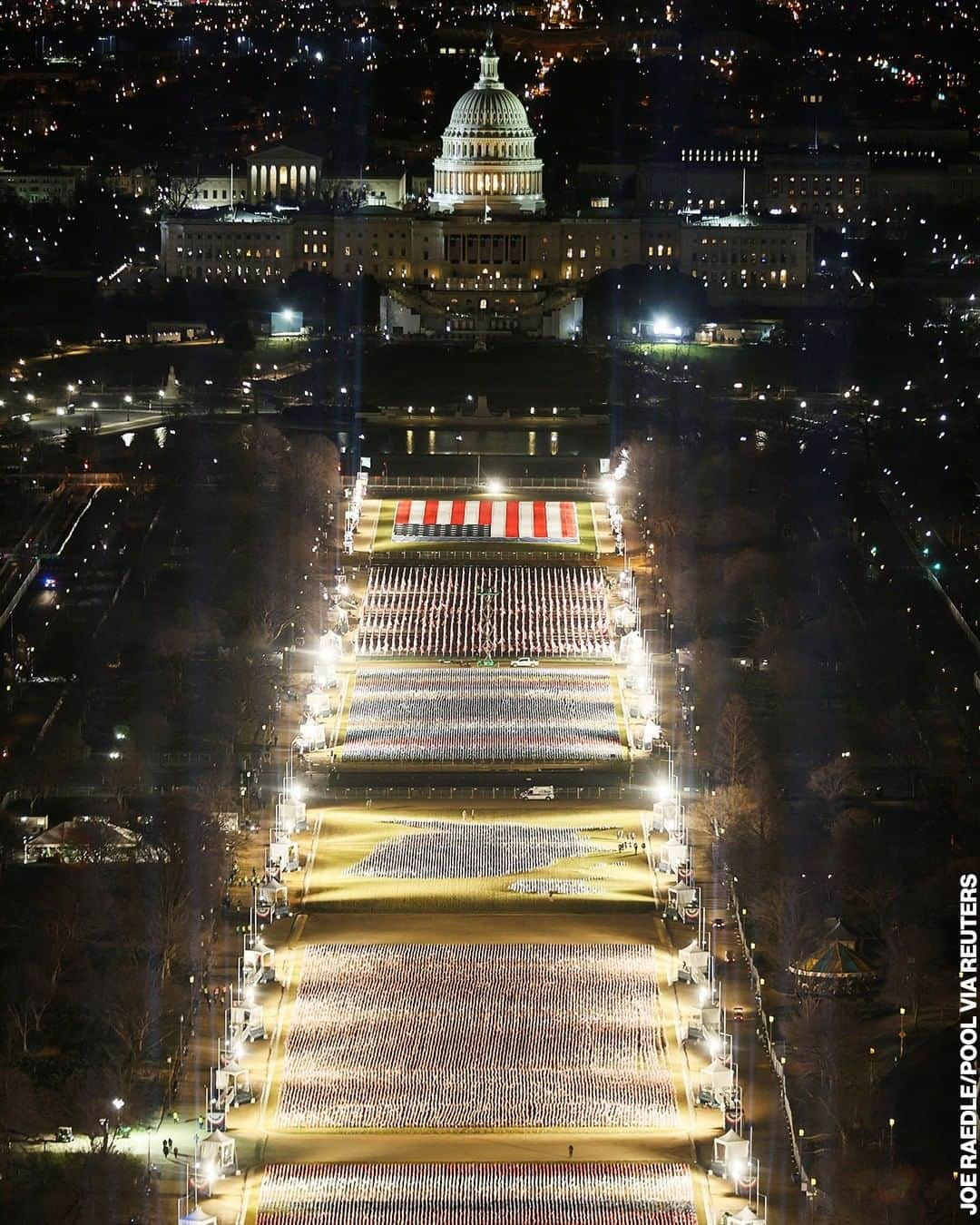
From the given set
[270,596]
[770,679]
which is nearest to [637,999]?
[770,679]

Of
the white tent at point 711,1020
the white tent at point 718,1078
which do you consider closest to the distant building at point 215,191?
the white tent at point 711,1020

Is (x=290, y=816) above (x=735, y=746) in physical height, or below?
below

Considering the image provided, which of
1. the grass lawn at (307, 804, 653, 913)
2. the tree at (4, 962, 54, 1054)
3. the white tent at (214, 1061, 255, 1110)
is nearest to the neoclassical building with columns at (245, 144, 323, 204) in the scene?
the grass lawn at (307, 804, 653, 913)

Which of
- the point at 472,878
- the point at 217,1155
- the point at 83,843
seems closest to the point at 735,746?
the point at 472,878

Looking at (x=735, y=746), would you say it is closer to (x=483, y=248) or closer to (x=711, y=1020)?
(x=711, y=1020)

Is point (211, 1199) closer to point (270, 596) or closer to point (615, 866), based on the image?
point (615, 866)

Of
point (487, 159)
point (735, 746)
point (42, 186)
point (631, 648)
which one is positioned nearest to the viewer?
point (735, 746)
